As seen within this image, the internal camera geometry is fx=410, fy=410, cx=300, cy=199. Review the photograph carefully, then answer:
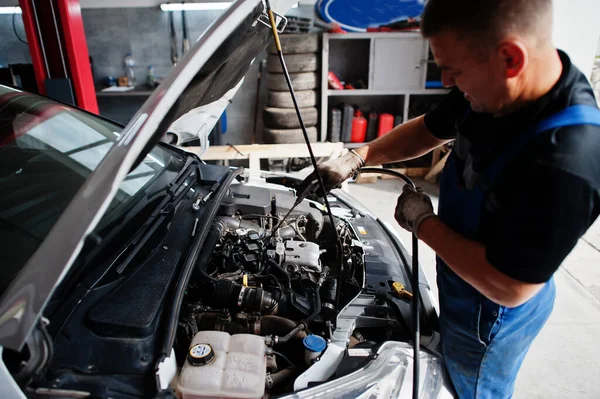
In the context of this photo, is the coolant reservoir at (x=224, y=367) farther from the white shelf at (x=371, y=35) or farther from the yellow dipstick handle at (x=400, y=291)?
the white shelf at (x=371, y=35)

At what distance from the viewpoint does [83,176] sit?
152cm

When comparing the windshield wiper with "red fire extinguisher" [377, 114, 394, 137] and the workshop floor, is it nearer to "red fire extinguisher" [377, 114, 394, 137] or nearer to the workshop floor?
the workshop floor

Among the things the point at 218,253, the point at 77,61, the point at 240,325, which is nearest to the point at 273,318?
the point at 240,325

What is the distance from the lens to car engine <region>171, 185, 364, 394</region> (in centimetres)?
136

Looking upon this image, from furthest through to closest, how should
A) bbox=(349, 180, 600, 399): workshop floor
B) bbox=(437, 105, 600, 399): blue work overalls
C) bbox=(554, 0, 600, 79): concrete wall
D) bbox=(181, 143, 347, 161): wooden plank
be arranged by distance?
bbox=(554, 0, 600, 79): concrete wall → bbox=(181, 143, 347, 161): wooden plank → bbox=(349, 180, 600, 399): workshop floor → bbox=(437, 105, 600, 399): blue work overalls

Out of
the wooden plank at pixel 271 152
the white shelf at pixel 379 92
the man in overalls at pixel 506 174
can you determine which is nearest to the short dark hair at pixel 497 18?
the man in overalls at pixel 506 174

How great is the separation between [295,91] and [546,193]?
394cm

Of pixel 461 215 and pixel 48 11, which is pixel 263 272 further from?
pixel 48 11

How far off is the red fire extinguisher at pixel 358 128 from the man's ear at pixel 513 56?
3993mm

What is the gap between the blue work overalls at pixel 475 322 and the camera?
1.18 m

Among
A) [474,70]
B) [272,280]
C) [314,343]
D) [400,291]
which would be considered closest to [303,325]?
[314,343]

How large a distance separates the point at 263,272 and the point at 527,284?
98 centimetres

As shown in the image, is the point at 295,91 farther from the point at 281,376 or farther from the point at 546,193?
the point at 546,193

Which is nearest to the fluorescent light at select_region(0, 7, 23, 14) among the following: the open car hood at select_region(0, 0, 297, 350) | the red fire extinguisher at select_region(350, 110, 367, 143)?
the red fire extinguisher at select_region(350, 110, 367, 143)
